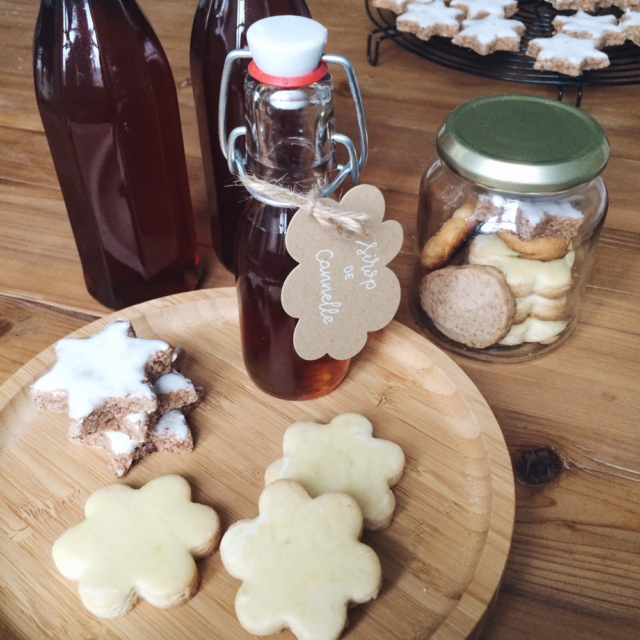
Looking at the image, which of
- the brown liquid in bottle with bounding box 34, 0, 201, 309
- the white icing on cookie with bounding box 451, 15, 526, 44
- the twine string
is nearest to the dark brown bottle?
the brown liquid in bottle with bounding box 34, 0, 201, 309

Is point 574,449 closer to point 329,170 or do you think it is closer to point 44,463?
point 329,170

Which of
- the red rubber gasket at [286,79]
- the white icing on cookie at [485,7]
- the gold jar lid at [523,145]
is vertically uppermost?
the red rubber gasket at [286,79]

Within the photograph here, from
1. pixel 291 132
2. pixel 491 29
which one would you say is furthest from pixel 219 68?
pixel 491 29

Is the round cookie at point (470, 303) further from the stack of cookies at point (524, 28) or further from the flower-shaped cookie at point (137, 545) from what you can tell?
the stack of cookies at point (524, 28)

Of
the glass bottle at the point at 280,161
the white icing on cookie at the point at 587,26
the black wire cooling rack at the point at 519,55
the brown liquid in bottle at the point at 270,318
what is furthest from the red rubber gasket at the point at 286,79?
the white icing on cookie at the point at 587,26

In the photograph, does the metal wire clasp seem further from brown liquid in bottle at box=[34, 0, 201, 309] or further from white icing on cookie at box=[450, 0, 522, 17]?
white icing on cookie at box=[450, 0, 522, 17]

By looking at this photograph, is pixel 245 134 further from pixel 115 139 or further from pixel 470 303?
pixel 470 303

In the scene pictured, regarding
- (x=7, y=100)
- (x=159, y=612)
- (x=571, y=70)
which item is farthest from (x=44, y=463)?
(x=571, y=70)
